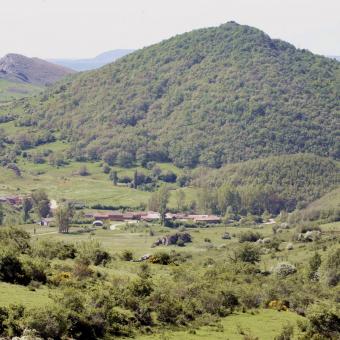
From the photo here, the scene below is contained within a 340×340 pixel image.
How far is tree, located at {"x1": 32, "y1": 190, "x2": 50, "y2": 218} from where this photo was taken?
15375 cm

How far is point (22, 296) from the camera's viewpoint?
40156mm

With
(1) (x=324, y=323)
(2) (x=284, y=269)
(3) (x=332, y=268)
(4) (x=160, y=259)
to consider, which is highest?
(1) (x=324, y=323)

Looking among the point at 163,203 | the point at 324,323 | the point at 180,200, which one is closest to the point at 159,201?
the point at 163,203

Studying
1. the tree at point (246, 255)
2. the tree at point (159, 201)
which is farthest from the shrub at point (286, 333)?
the tree at point (159, 201)

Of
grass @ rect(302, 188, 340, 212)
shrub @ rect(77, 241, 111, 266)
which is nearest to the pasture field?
shrub @ rect(77, 241, 111, 266)

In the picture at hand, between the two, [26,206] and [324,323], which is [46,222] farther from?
[324,323]

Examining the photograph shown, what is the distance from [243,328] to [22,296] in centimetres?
1340

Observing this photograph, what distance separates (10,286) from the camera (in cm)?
4222

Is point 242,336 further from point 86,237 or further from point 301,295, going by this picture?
point 86,237

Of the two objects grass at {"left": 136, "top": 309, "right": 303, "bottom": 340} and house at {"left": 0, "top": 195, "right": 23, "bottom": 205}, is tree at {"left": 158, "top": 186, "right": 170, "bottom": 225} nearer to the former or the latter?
house at {"left": 0, "top": 195, "right": 23, "bottom": 205}

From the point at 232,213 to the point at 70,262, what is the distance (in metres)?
111

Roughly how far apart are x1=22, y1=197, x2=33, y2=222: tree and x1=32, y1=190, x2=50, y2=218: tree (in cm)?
150

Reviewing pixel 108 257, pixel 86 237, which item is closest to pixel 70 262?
pixel 108 257

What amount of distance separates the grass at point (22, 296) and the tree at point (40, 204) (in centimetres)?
11148
